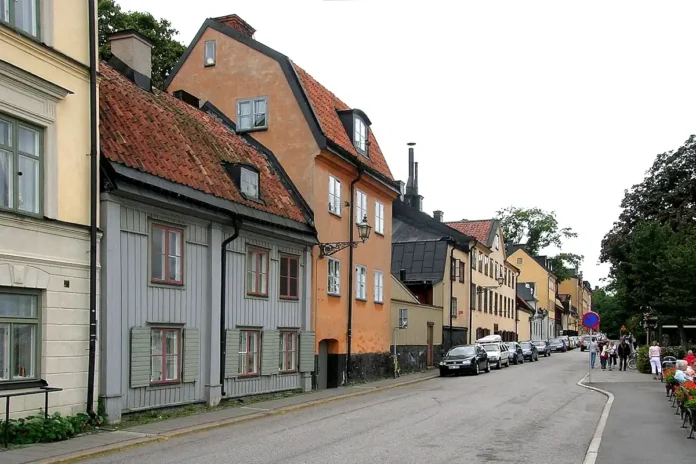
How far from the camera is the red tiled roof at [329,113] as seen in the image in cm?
2498

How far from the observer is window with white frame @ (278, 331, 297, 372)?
21969mm

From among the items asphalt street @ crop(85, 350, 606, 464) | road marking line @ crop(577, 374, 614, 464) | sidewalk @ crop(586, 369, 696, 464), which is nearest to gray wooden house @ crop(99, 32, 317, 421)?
asphalt street @ crop(85, 350, 606, 464)

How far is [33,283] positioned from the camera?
41.8 ft

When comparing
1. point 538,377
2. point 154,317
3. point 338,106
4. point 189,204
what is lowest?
point 538,377

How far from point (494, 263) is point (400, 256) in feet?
49.8

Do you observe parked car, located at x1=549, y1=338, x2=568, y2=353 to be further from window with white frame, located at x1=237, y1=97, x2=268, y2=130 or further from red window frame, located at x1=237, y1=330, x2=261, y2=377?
red window frame, located at x1=237, y1=330, x2=261, y2=377

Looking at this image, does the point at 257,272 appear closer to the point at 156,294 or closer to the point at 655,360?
the point at 156,294

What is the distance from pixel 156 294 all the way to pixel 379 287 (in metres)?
14.5

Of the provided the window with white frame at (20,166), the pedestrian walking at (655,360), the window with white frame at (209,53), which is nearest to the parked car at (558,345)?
the pedestrian walking at (655,360)

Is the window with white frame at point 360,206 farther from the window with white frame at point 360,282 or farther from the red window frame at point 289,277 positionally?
the red window frame at point 289,277

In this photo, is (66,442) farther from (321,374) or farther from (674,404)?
(674,404)

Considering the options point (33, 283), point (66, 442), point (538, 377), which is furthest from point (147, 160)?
point (538, 377)

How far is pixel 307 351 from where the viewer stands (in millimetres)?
23094

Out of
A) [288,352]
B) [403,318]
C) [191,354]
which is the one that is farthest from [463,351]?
[191,354]
